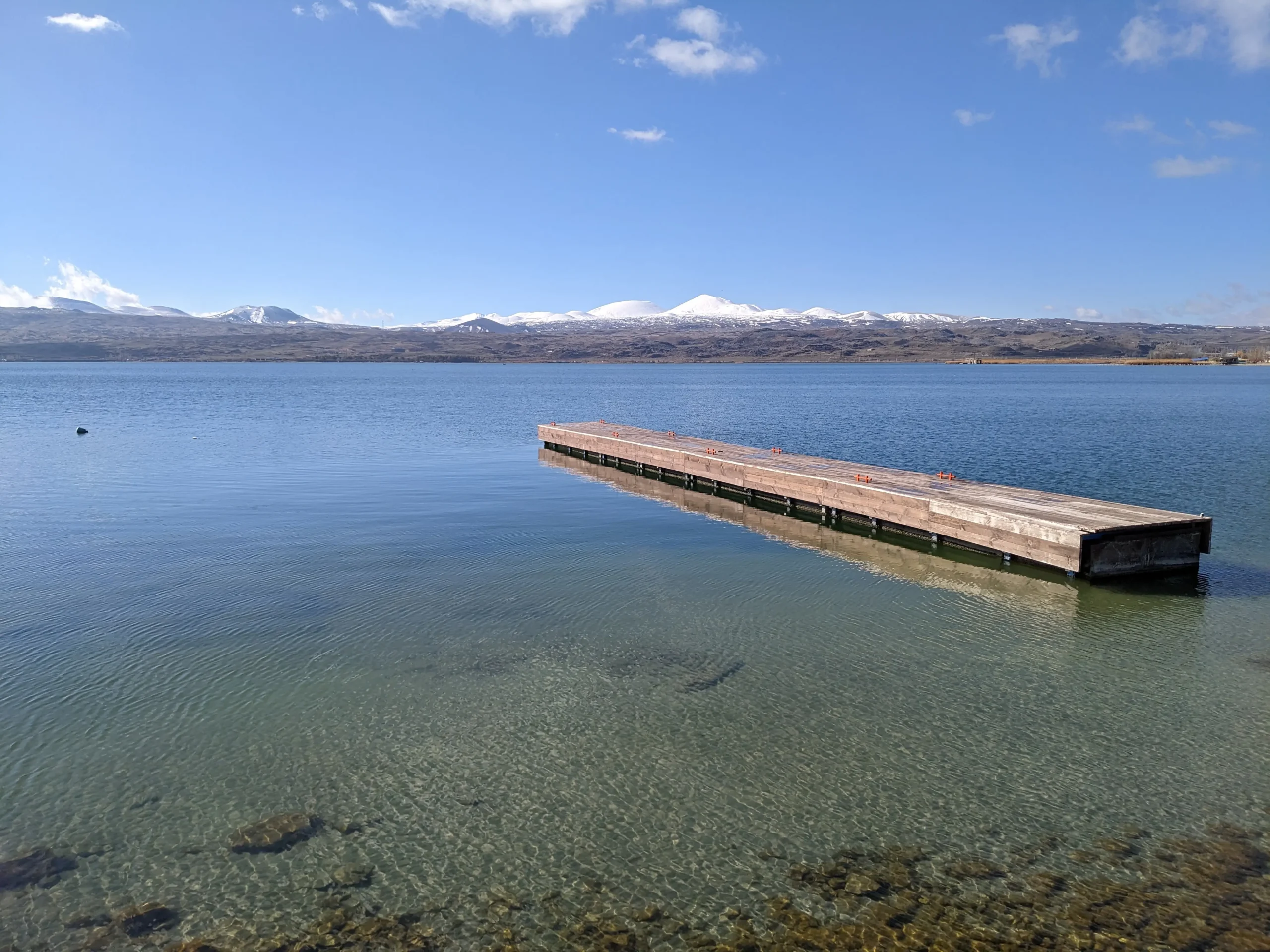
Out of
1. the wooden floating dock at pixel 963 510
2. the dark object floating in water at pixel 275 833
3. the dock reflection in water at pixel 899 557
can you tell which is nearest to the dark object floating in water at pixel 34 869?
the dark object floating in water at pixel 275 833

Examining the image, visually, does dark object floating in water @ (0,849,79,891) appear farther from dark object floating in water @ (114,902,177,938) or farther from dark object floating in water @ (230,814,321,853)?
dark object floating in water @ (230,814,321,853)

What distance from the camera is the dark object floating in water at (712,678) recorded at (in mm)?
9922

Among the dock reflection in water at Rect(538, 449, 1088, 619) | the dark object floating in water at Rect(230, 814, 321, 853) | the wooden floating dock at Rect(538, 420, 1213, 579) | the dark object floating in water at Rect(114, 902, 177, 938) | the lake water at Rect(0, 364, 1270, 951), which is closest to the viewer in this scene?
the dark object floating in water at Rect(114, 902, 177, 938)

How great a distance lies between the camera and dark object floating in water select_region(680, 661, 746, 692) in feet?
32.6

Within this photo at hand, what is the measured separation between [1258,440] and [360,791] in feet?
134

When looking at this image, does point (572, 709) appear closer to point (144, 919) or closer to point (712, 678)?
point (712, 678)

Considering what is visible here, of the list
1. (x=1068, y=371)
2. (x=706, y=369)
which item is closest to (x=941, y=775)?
(x=1068, y=371)

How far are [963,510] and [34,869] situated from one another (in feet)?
51.6

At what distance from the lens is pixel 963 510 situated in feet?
55.5

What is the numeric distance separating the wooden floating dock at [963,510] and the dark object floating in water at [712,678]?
7.46 m

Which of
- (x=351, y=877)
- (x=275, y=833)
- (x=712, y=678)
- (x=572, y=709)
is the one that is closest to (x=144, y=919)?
(x=275, y=833)

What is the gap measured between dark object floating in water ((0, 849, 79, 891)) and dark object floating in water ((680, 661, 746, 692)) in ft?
20.1

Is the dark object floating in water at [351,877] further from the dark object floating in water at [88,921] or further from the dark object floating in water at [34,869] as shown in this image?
the dark object floating in water at [34,869]

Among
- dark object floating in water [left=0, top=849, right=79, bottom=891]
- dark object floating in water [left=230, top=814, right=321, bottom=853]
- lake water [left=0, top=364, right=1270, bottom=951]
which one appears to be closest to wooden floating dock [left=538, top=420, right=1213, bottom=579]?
lake water [left=0, top=364, right=1270, bottom=951]
